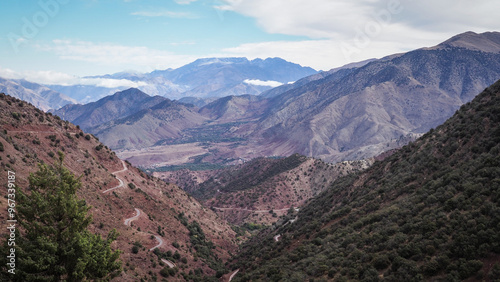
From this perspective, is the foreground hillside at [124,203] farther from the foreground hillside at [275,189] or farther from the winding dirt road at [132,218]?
the foreground hillside at [275,189]

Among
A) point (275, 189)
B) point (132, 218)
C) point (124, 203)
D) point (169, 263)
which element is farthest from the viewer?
point (275, 189)

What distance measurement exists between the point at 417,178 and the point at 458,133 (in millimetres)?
6687

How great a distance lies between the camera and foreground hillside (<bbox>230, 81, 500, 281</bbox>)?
19359mm

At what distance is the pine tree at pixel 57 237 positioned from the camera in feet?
56.1

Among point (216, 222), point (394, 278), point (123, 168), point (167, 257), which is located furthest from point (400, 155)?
point (123, 168)

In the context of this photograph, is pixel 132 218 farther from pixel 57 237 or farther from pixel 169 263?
pixel 57 237

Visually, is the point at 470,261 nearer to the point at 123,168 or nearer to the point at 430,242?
the point at 430,242

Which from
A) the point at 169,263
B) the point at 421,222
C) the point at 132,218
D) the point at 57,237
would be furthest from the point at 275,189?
the point at 57,237

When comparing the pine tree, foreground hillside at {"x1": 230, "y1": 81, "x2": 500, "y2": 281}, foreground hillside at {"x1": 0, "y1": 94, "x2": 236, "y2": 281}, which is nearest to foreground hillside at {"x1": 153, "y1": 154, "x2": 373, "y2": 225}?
foreground hillside at {"x1": 0, "y1": 94, "x2": 236, "y2": 281}

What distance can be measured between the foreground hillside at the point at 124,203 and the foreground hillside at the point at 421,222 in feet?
30.6

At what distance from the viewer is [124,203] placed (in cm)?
4822

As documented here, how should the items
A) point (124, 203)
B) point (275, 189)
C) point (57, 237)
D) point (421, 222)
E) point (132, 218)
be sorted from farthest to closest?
point (275, 189)
point (124, 203)
point (132, 218)
point (421, 222)
point (57, 237)

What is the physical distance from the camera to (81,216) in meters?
19.0

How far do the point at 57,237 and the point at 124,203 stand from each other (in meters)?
31.1
